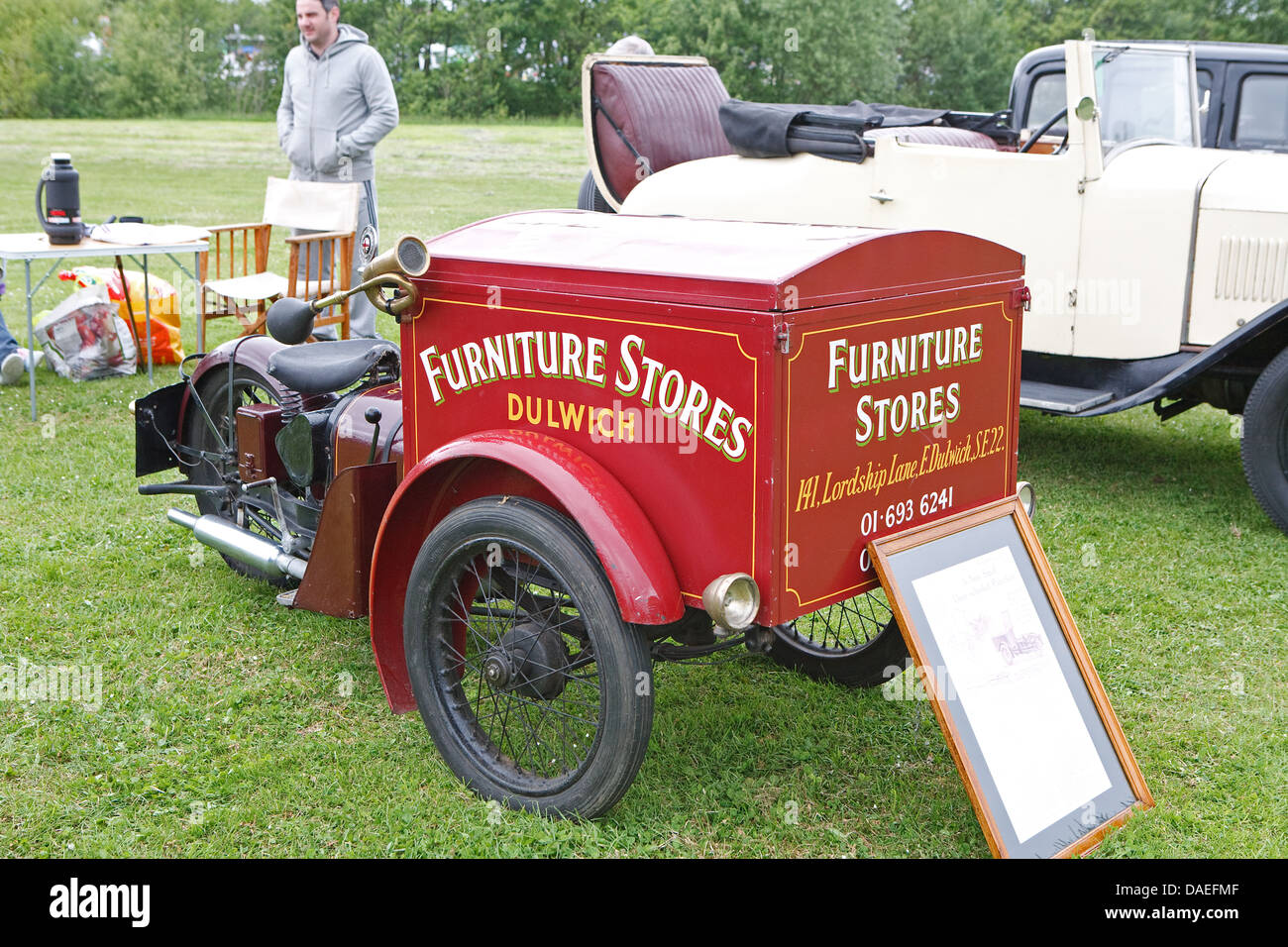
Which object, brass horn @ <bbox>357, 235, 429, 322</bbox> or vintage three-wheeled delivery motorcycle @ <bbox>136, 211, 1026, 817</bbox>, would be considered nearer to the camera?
vintage three-wheeled delivery motorcycle @ <bbox>136, 211, 1026, 817</bbox>

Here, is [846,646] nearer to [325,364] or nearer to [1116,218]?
[325,364]

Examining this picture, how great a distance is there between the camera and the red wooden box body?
2.54 metres

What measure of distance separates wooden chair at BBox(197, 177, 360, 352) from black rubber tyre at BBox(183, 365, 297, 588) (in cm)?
242

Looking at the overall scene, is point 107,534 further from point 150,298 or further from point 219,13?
point 219,13

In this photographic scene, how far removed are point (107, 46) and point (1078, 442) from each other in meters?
38.8

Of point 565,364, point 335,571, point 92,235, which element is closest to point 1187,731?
point 565,364

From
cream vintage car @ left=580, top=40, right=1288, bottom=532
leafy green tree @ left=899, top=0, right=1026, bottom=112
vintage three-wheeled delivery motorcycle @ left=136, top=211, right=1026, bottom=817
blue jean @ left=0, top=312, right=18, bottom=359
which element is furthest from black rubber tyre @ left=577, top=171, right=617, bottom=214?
leafy green tree @ left=899, top=0, right=1026, bottom=112

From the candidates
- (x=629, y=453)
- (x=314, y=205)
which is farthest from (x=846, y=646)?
(x=314, y=205)

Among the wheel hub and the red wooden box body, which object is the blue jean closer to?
the red wooden box body

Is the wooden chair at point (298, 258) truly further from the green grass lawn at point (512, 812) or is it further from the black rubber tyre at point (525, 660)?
the black rubber tyre at point (525, 660)

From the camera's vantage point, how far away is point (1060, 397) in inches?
218

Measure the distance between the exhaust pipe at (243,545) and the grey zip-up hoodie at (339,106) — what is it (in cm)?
401

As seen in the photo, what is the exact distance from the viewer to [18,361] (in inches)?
282

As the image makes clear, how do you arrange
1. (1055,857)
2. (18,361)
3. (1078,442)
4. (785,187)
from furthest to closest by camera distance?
(18,361) → (1078,442) → (785,187) → (1055,857)
